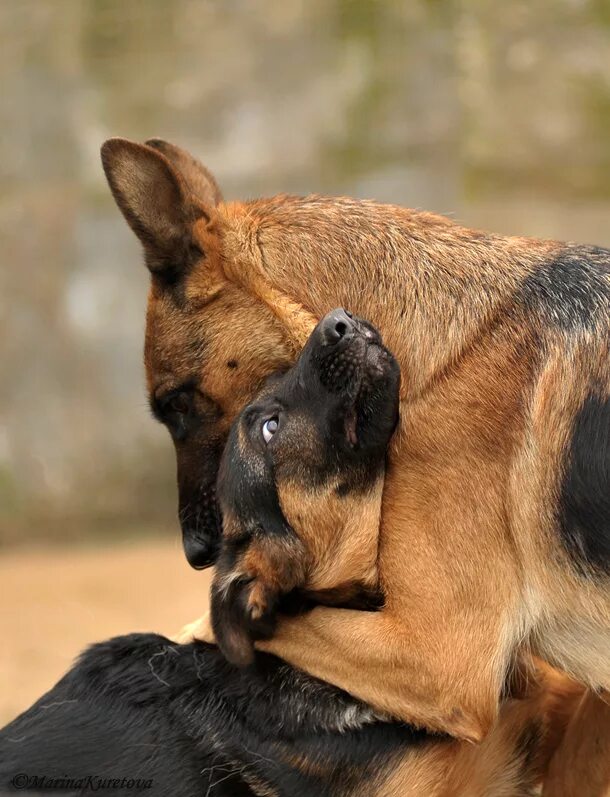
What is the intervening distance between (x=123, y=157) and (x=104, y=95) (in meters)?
5.45

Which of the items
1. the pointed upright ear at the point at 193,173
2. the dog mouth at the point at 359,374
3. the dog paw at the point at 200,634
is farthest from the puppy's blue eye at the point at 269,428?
the pointed upright ear at the point at 193,173

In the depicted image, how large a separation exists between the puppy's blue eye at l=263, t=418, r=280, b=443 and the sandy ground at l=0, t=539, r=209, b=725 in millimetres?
3307

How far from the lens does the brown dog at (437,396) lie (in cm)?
385

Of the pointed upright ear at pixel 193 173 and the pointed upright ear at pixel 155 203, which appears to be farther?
the pointed upright ear at pixel 193 173

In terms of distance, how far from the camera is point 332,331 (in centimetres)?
406

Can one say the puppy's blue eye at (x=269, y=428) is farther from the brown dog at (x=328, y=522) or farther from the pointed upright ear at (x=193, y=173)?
the pointed upright ear at (x=193, y=173)

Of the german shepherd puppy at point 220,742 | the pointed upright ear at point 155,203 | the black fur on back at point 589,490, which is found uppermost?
the pointed upright ear at point 155,203

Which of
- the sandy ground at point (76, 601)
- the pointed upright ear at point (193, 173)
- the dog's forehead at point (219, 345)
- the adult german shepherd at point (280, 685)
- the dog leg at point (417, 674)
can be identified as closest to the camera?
the dog leg at point (417, 674)

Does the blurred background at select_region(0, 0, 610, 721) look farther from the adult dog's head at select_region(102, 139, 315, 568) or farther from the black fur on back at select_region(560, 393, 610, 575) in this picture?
the black fur on back at select_region(560, 393, 610, 575)

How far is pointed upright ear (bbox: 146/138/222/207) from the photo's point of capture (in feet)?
16.6

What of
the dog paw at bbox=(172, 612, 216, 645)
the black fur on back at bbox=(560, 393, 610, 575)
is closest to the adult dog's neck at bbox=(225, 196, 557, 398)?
the black fur on back at bbox=(560, 393, 610, 575)

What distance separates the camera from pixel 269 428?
4270mm

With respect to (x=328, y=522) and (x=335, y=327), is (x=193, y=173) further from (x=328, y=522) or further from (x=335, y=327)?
(x=328, y=522)

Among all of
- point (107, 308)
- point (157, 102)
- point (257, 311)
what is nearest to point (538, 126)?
point (157, 102)
